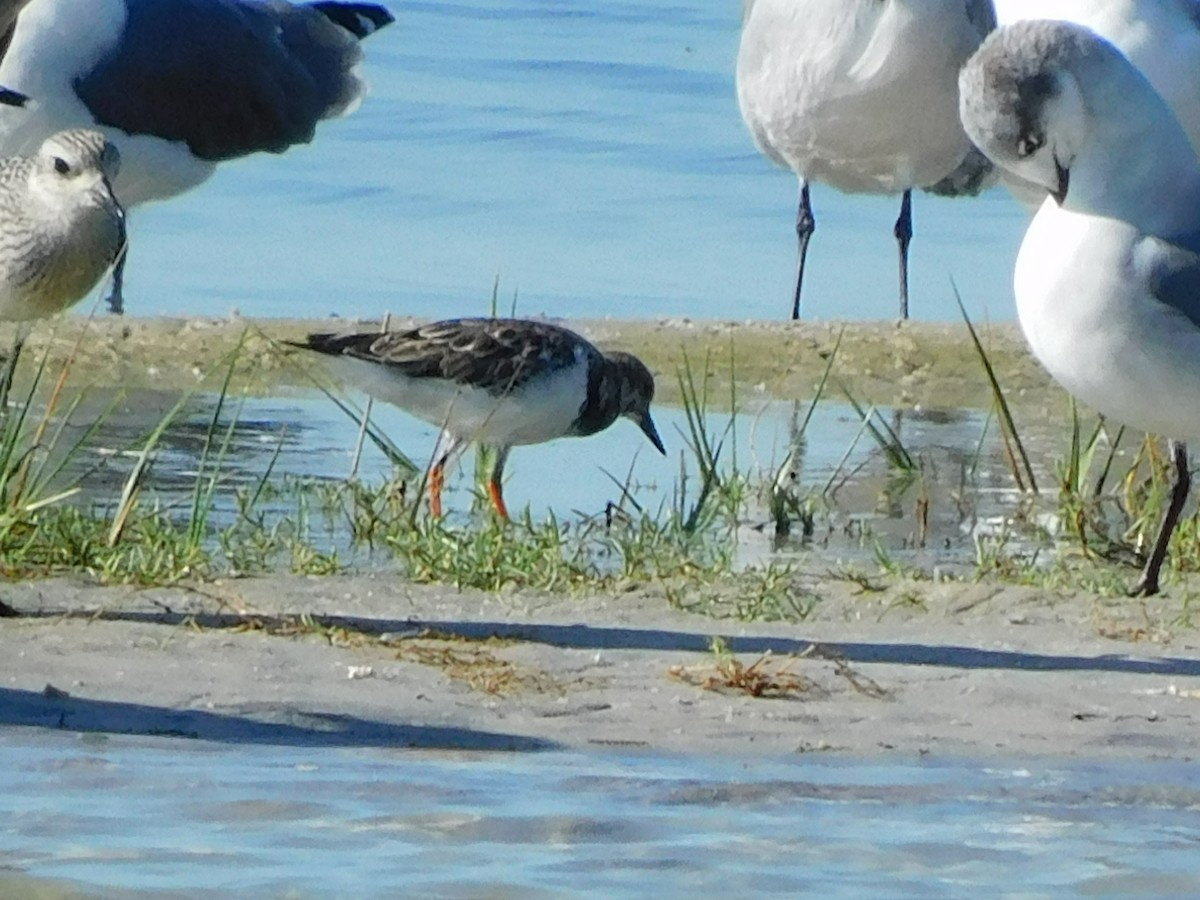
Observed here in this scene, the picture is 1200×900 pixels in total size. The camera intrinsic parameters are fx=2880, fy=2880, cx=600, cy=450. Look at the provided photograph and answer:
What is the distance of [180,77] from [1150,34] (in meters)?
4.43

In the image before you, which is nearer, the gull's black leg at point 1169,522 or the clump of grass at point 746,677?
the clump of grass at point 746,677

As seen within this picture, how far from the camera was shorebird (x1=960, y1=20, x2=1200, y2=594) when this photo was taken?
19.4 ft

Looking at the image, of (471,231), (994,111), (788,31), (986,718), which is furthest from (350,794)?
(471,231)

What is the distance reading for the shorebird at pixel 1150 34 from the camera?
7.82 m

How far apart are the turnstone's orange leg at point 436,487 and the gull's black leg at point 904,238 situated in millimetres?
4232

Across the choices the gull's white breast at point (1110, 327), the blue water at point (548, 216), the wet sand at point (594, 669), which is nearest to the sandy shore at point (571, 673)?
the wet sand at point (594, 669)

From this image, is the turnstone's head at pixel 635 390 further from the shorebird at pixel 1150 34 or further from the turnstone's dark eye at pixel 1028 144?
the turnstone's dark eye at pixel 1028 144

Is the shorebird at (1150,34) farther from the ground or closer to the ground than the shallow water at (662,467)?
farther from the ground

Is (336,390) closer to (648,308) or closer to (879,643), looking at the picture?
(648,308)

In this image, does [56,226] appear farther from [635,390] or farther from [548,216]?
[548,216]

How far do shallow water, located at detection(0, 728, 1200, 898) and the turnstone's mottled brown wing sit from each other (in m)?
3.04

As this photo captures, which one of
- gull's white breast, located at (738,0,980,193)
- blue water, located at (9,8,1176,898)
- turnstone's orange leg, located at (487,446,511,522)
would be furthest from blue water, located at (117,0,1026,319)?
turnstone's orange leg, located at (487,446,511,522)

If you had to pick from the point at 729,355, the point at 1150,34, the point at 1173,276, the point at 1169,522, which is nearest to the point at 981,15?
the point at 729,355

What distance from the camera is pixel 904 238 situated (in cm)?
1162
